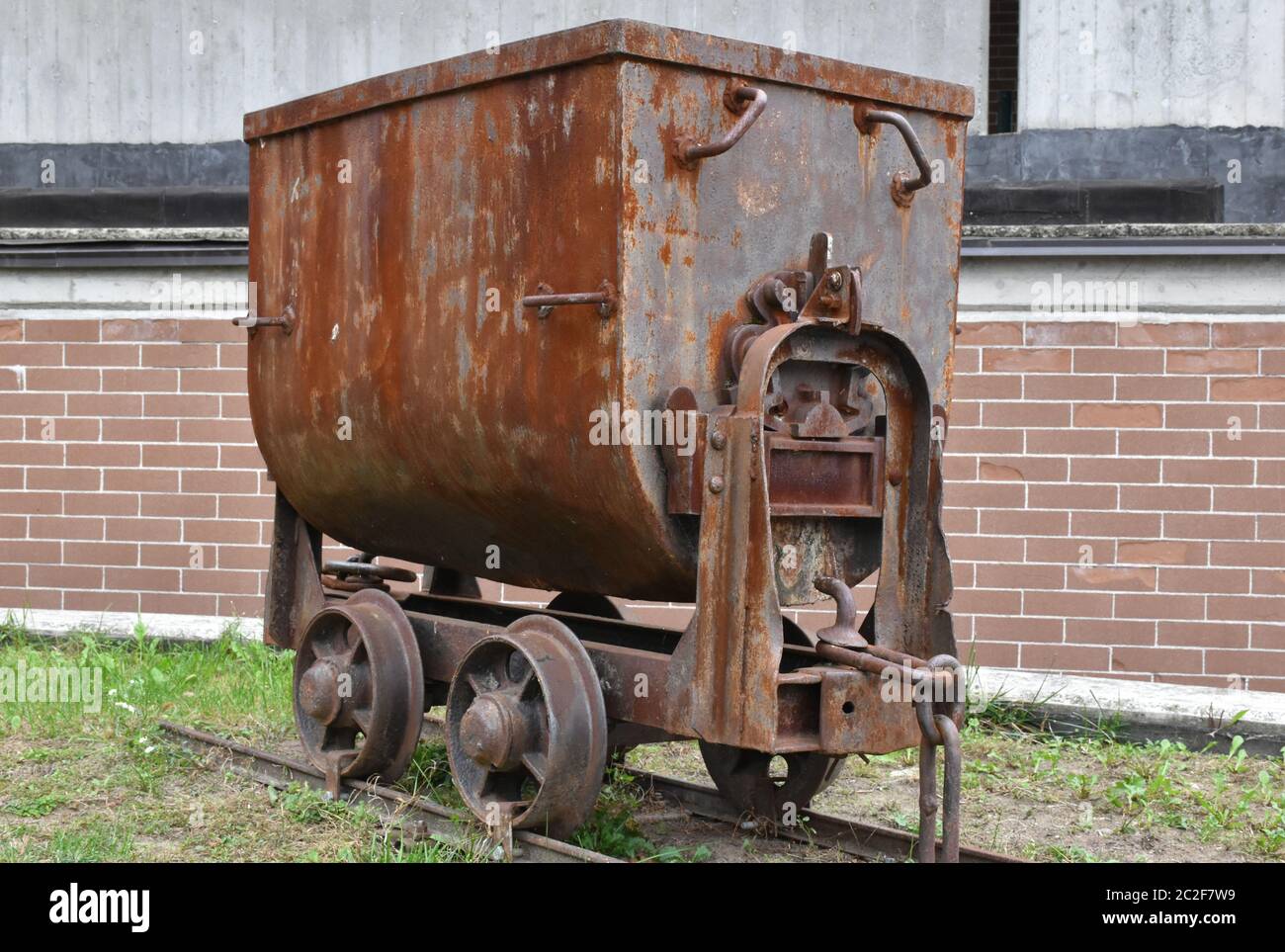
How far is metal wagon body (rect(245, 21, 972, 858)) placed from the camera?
4.45 meters

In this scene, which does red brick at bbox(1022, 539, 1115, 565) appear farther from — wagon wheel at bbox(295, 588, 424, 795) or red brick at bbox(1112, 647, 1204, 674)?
wagon wheel at bbox(295, 588, 424, 795)

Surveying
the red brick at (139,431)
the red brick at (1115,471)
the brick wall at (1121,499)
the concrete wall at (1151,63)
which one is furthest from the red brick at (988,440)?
the red brick at (139,431)

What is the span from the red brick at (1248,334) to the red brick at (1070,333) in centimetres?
55

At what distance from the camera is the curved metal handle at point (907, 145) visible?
476 centimetres

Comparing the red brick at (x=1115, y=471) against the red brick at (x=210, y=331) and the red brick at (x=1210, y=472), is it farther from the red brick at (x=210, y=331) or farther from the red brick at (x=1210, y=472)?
the red brick at (x=210, y=331)

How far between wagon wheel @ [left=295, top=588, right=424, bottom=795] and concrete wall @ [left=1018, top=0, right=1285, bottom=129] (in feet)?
16.2

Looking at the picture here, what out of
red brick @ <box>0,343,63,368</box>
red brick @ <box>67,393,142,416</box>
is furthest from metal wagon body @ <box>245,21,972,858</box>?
red brick @ <box>0,343,63,368</box>

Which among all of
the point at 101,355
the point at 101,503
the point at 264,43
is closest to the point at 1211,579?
the point at 264,43

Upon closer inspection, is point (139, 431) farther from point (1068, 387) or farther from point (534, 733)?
point (1068, 387)

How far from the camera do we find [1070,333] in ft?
26.8

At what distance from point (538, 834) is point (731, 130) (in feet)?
7.40
